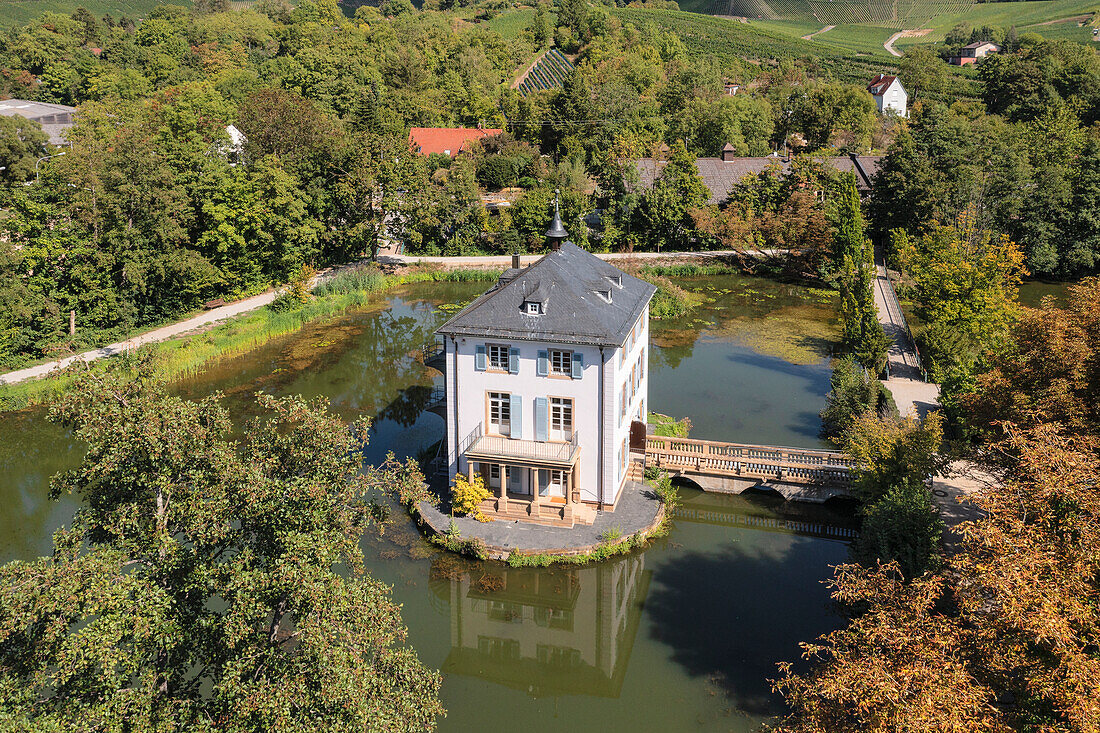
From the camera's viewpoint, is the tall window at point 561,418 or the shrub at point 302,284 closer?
the tall window at point 561,418

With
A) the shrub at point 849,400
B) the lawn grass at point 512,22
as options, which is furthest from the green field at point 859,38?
the shrub at point 849,400

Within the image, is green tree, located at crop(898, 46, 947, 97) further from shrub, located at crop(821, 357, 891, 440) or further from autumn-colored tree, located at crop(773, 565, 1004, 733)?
autumn-colored tree, located at crop(773, 565, 1004, 733)

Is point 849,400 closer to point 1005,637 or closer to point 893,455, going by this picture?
point 893,455

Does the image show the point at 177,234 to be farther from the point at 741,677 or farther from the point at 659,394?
the point at 741,677

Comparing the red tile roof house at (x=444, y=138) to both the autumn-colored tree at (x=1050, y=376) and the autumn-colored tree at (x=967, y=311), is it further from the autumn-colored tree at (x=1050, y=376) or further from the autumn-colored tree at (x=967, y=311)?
the autumn-colored tree at (x=1050, y=376)

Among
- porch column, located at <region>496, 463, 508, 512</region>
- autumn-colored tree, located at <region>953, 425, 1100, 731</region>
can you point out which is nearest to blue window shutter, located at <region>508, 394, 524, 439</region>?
porch column, located at <region>496, 463, 508, 512</region>

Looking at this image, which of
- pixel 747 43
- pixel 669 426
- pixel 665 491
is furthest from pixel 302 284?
pixel 747 43

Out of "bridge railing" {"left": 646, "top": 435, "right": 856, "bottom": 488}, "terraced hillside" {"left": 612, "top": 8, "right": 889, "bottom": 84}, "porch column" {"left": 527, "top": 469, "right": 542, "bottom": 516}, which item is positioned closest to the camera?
"porch column" {"left": 527, "top": 469, "right": 542, "bottom": 516}

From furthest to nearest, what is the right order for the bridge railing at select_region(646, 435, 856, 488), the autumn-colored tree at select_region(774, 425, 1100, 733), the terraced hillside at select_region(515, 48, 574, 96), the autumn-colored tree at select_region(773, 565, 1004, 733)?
the terraced hillside at select_region(515, 48, 574, 96)
the bridge railing at select_region(646, 435, 856, 488)
the autumn-colored tree at select_region(773, 565, 1004, 733)
the autumn-colored tree at select_region(774, 425, 1100, 733)
